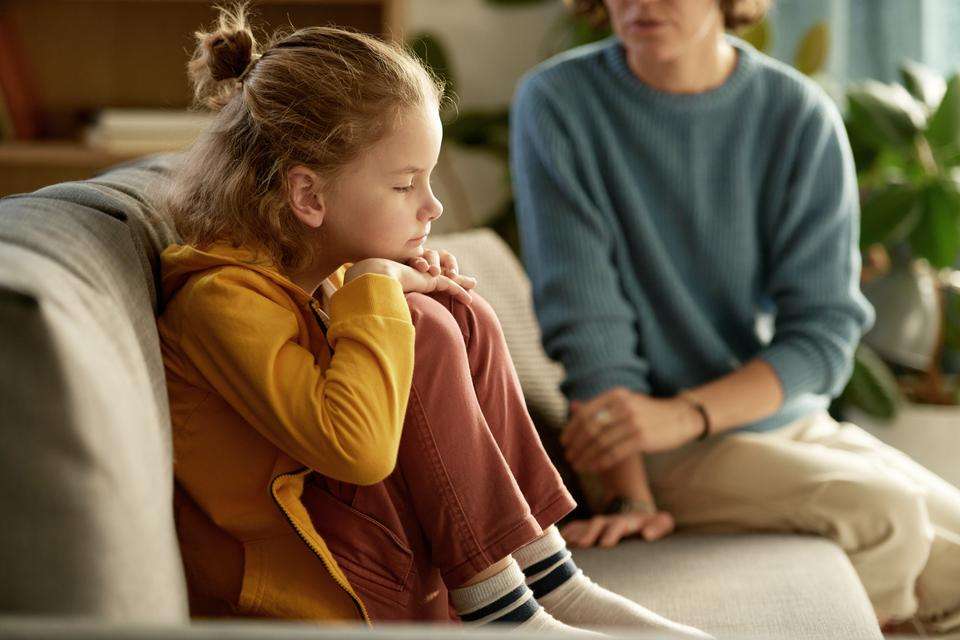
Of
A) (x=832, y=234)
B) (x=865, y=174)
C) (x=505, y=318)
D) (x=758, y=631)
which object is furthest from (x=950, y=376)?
(x=758, y=631)

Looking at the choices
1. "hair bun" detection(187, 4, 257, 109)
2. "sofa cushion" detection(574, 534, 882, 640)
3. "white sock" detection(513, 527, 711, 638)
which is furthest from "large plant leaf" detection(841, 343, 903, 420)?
"hair bun" detection(187, 4, 257, 109)

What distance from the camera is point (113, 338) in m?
0.80

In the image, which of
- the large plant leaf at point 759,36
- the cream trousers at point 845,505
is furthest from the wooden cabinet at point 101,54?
the cream trousers at point 845,505

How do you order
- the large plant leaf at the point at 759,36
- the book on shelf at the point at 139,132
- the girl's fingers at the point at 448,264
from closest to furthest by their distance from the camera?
the girl's fingers at the point at 448,264, the large plant leaf at the point at 759,36, the book on shelf at the point at 139,132

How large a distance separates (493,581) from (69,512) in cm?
43

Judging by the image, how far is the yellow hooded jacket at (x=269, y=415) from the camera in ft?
2.99

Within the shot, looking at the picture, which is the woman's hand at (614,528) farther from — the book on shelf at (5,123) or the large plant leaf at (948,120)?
the book on shelf at (5,123)

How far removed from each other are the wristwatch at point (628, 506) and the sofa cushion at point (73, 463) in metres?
0.79

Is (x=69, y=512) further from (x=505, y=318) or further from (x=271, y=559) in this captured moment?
(x=505, y=318)

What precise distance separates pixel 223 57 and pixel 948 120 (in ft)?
5.65

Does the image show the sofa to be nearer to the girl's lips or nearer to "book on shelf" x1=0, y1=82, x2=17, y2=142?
the girl's lips

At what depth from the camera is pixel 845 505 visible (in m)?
1.45

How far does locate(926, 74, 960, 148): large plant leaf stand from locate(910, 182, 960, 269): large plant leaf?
0.29 ft

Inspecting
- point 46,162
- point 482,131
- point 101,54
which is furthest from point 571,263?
point 101,54
